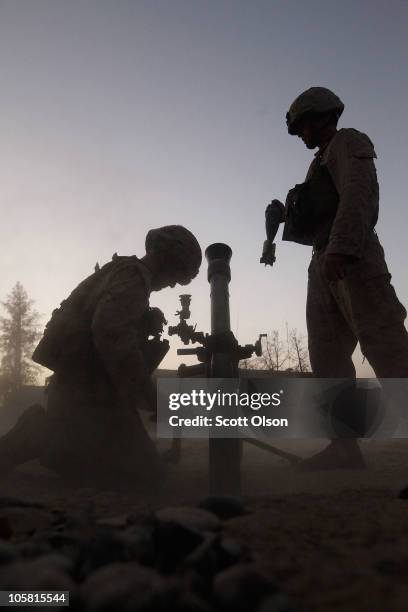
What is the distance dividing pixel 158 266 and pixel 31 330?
27.8 m

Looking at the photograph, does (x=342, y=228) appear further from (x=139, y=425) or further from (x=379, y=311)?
(x=139, y=425)

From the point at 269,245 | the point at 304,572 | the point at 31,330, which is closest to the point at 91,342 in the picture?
the point at 269,245

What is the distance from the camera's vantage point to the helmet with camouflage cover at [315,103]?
10.6 ft

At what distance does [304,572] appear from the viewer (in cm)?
92

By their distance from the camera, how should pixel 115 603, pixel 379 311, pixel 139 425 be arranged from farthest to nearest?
pixel 139 425 < pixel 379 311 < pixel 115 603

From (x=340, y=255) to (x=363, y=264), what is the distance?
0.71 ft

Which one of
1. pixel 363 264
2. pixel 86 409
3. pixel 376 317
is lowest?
pixel 86 409

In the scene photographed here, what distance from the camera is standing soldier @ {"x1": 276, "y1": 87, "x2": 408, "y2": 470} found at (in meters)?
2.63

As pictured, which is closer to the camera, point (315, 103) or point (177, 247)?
point (315, 103)

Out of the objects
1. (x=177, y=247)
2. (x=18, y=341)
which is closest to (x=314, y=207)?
(x=177, y=247)

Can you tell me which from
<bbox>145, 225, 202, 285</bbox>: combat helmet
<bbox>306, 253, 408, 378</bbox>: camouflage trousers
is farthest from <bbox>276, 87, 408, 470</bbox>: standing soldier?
<bbox>145, 225, 202, 285</bbox>: combat helmet

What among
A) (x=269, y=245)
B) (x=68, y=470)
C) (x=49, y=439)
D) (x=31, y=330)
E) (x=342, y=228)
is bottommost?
(x=68, y=470)

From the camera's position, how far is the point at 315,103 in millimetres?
3217

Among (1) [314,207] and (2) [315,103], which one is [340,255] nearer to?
(1) [314,207]
